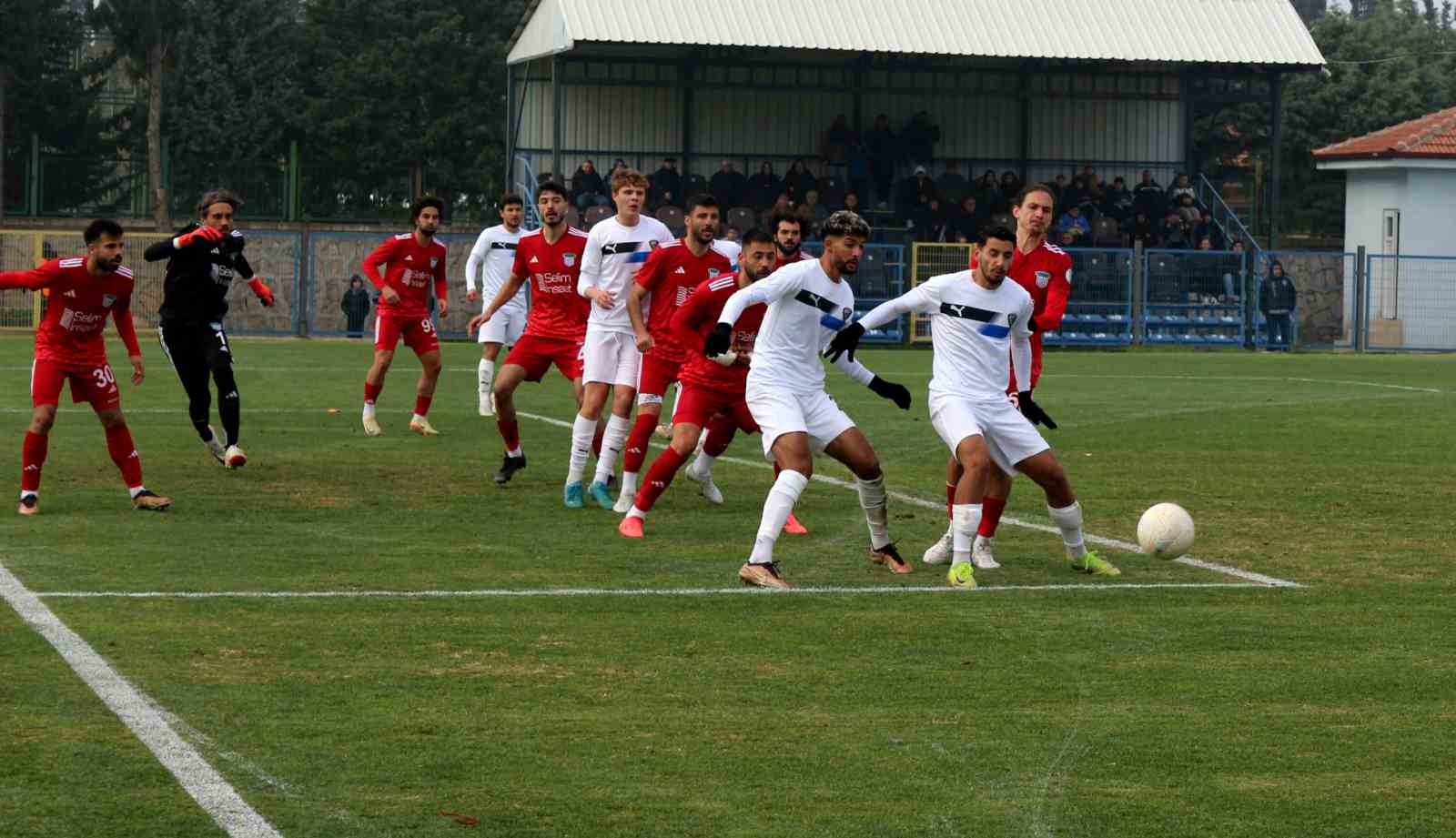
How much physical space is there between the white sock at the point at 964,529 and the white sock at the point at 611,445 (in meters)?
3.61

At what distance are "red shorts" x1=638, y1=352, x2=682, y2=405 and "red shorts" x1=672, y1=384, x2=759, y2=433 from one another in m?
1.11

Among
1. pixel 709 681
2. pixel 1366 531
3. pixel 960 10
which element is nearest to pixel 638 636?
pixel 709 681

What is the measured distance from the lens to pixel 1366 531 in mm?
12664

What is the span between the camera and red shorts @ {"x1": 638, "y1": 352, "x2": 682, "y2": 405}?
513 inches

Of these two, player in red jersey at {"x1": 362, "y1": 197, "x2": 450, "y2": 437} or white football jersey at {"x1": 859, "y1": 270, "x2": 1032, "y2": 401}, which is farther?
player in red jersey at {"x1": 362, "y1": 197, "x2": 450, "y2": 437}

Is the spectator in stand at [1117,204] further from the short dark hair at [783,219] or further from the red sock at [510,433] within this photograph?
the short dark hair at [783,219]

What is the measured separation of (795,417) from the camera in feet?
34.2

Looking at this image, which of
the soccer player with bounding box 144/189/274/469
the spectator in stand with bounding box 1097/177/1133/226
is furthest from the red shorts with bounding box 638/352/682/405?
the spectator in stand with bounding box 1097/177/1133/226

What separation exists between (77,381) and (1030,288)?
5928 mm

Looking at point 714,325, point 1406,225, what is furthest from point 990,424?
point 1406,225

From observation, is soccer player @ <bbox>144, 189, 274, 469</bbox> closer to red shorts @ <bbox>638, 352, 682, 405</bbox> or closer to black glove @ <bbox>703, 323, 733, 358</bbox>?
red shorts @ <bbox>638, 352, 682, 405</bbox>

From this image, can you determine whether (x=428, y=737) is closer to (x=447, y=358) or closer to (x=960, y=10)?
(x=447, y=358)

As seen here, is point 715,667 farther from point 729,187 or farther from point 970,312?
point 729,187

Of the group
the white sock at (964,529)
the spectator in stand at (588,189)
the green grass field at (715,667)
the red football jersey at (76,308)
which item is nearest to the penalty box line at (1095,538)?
the green grass field at (715,667)
